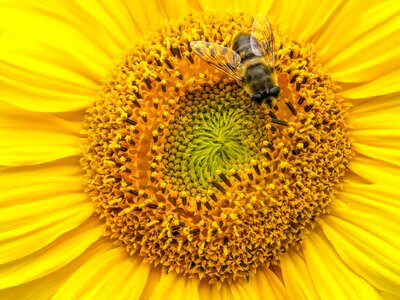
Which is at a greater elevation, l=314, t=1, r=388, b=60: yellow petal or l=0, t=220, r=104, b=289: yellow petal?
l=314, t=1, r=388, b=60: yellow petal

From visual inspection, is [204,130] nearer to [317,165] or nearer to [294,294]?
[317,165]

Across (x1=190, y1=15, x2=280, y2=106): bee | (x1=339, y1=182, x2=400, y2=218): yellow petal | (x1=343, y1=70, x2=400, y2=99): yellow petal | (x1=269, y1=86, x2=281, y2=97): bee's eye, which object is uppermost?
(x1=190, y1=15, x2=280, y2=106): bee

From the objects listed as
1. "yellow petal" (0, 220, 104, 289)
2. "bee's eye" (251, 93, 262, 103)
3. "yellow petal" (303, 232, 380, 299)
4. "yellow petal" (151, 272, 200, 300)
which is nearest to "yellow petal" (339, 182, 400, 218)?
"yellow petal" (303, 232, 380, 299)

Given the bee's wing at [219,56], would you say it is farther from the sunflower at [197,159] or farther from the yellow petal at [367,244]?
the yellow petal at [367,244]

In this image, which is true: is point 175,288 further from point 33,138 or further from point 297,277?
point 33,138

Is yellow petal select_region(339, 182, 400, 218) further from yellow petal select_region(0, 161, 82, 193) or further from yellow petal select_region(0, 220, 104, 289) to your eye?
yellow petal select_region(0, 161, 82, 193)

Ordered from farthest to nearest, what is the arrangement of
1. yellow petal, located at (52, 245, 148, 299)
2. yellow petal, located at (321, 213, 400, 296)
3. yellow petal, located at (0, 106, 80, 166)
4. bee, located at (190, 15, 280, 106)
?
yellow petal, located at (0, 106, 80, 166) < yellow petal, located at (52, 245, 148, 299) < bee, located at (190, 15, 280, 106) < yellow petal, located at (321, 213, 400, 296)

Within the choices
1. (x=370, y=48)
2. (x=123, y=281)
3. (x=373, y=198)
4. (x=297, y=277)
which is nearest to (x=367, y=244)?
(x=373, y=198)

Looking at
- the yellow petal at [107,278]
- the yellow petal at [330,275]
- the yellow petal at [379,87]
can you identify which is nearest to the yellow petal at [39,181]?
the yellow petal at [107,278]

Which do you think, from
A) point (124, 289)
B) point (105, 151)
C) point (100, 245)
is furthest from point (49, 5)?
point (124, 289)
